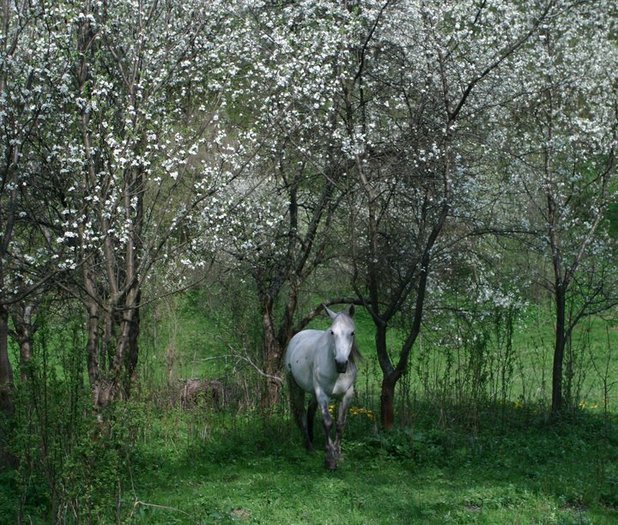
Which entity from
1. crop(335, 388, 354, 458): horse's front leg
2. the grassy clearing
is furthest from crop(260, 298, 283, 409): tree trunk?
crop(335, 388, 354, 458): horse's front leg

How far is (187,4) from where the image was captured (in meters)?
12.2

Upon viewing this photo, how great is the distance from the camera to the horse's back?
12461 millimetres

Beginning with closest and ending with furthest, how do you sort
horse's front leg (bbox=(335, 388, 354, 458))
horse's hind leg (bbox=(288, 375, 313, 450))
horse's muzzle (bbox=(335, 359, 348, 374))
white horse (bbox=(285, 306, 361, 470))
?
1. horse's muzzle (bbox=(335, 359, 348, 374))
2. white horse (bbox=(285, 306, 361, 470))
3. horse's front leg (bbox=(335, 388, 354, 458))
4. horse's hind leg (bbox=(288, 375, 313, 450))

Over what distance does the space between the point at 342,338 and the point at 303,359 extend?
1.32 meters

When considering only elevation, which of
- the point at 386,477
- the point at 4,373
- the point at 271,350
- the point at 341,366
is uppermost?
the point at 271,350

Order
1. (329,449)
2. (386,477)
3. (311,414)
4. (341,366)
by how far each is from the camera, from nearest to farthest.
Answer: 1. (386,477)
2. (341,366)
3. (329,449)
4. (311,414)

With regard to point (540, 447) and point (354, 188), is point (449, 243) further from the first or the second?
point (540, 447)

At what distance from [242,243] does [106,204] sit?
12.7 feet

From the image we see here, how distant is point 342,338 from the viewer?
11.4 m

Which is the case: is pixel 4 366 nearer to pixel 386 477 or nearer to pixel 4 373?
pixel 4 373

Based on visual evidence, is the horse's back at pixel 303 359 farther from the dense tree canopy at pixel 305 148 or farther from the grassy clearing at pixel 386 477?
the dense tree canopy at pixel 305 148

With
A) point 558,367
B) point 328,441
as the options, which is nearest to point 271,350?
point 328,441

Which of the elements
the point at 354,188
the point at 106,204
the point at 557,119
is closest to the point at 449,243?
the point at 354,188

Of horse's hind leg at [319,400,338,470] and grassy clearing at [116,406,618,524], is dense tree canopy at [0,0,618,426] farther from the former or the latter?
horse's hind leg at [319,400,338,470]
